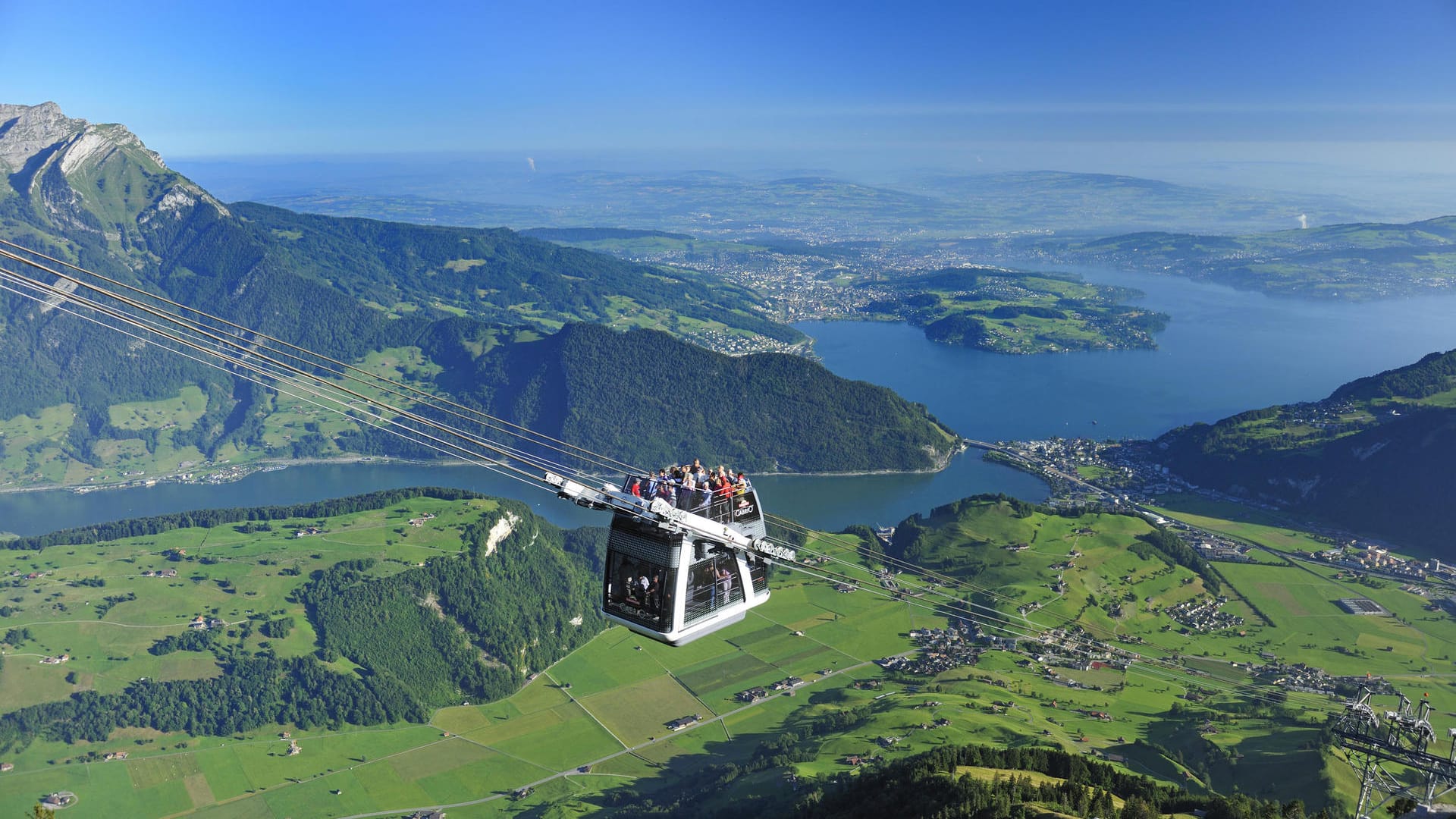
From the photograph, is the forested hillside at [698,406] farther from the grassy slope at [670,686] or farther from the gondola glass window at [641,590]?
the gondola glass window at [641,590]

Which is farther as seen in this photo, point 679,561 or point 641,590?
point 641,590

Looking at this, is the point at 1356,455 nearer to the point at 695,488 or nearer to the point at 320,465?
the point at 695,488

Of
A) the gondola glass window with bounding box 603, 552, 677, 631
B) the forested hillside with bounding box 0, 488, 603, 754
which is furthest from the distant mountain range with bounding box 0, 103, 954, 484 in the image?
the gondola glass window with bounding box 603, 552, 677, 631

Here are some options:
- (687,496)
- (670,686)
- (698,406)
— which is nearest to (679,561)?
(687,496)

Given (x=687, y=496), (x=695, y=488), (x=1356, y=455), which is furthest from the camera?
(x=1356, y=455)

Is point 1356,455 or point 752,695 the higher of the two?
point 1356,455

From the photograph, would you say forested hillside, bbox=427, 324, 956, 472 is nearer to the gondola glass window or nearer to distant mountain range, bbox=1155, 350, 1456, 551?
distant mountain range, bbox=1155, 350, 1456, 551

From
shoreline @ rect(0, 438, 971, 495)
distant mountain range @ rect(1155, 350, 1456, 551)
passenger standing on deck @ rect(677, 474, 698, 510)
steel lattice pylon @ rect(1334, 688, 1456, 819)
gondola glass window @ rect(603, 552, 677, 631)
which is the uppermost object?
passenger standing on deck @ rect(677, 474, 698, 510)
